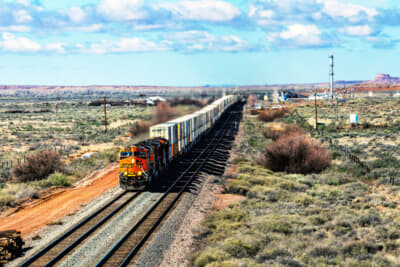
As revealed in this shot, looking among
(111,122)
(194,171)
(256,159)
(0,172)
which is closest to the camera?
(194,171)

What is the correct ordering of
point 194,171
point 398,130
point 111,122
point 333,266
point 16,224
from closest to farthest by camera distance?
point 333,266
point 16,224
point 194,171
point 398,130
point 111,122

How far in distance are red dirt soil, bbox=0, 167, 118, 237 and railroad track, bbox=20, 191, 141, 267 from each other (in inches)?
70.3

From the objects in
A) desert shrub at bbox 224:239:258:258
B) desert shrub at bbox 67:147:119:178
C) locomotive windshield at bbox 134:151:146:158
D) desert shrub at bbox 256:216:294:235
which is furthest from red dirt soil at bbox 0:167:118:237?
desert shrub at bbox 256:216:294:235

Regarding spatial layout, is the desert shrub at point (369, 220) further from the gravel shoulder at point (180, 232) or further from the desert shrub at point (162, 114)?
the desert shrub at point (162, 114)

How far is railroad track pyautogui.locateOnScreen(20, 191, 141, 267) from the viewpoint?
15469mm

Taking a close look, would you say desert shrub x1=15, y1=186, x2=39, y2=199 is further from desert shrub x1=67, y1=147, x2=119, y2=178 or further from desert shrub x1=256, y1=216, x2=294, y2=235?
desert shrub x1=256, y1=216, x2=294, y2=235

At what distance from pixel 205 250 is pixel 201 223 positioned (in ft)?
13.3

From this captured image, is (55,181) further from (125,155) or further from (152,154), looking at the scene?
(152,154)

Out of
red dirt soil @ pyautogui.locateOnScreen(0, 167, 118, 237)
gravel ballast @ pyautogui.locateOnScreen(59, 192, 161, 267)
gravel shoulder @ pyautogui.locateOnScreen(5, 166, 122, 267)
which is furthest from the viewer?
red dirt soil @ pyautogui.locateOnScreen(0, 167, 118, 237)

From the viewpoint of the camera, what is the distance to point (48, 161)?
3444 cm

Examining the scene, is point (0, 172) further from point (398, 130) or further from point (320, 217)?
point (398, 130)

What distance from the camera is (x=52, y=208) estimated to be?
23.8 m

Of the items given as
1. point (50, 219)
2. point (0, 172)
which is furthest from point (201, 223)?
point (0, 172)

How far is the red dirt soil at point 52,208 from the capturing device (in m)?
20.8
